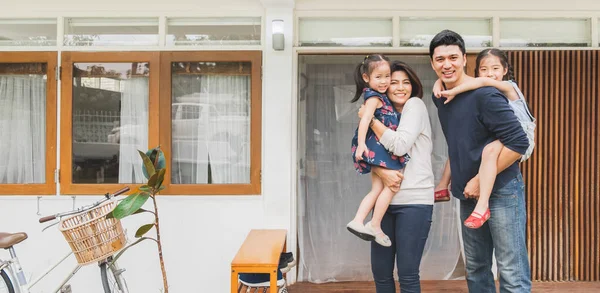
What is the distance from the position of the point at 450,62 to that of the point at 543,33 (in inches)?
84.9

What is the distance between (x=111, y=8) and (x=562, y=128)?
3.96m

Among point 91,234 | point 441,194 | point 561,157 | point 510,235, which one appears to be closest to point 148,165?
point 91,234

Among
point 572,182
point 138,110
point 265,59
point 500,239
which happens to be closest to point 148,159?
point 138,110

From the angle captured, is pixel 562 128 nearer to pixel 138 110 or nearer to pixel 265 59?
pixel 265 59

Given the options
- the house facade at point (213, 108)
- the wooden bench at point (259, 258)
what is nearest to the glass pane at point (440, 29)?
the house facade at point (213, 108)

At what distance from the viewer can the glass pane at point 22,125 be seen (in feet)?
13.0

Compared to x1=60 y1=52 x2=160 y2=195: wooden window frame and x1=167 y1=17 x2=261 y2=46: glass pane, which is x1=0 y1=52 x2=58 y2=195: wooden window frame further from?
x1=167 y1=17 x2=261 y2=46: glass pane

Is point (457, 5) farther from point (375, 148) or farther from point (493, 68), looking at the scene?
point (375, 148)

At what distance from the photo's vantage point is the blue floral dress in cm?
243

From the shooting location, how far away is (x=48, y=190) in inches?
153

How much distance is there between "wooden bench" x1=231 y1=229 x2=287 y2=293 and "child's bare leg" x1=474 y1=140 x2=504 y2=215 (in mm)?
1241

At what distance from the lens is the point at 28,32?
3943mm

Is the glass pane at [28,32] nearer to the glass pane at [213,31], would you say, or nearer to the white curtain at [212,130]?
the glass pane at [213,31]

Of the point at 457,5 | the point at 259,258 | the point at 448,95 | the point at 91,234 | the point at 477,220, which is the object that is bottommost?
the point at 259,258
